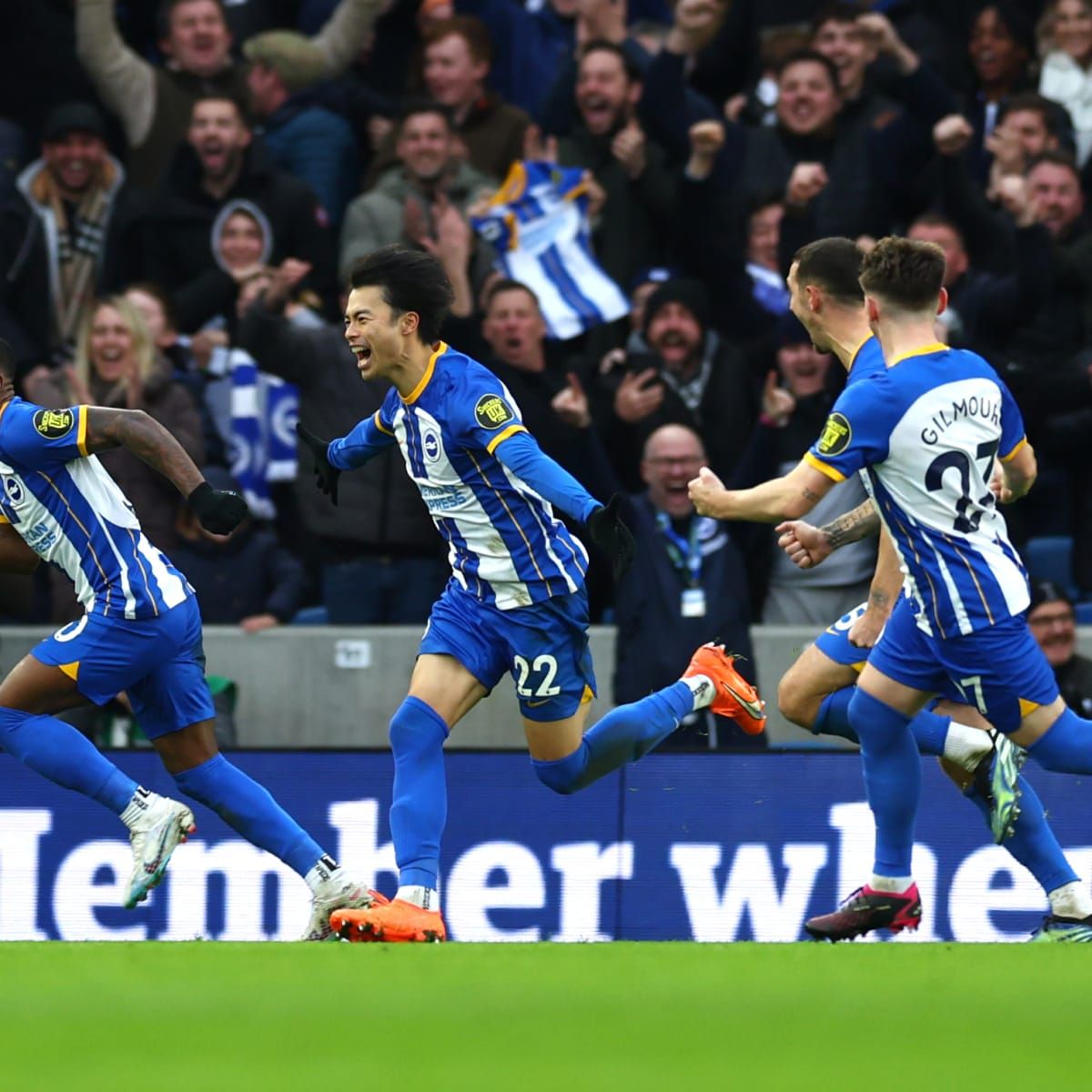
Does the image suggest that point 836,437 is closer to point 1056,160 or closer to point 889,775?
point 889,775

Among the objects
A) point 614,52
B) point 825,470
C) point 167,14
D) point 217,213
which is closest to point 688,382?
point 614,52

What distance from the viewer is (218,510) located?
23.0ft

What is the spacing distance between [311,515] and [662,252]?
2326 millimetres

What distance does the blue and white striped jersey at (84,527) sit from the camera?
7.43 meters

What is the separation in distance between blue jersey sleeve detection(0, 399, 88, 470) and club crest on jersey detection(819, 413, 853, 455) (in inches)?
95.4

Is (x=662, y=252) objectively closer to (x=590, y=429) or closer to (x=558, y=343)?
(x=558, y=343)

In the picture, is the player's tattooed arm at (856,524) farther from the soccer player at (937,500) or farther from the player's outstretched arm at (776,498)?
the player's outstretched arm at (776,498)

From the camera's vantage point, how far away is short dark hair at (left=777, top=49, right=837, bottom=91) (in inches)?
438

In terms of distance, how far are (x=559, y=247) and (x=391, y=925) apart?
5.03 meters

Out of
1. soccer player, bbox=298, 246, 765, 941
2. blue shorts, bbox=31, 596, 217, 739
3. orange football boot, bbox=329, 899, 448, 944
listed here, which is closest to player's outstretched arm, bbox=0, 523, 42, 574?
blue shorts, bbox=31, 596, 217, 739

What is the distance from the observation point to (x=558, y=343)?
11000mm

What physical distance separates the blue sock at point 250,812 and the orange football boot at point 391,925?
0.76 m

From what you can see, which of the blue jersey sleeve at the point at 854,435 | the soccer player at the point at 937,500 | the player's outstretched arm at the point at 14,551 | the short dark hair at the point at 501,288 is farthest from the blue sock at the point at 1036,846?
the short dark hair at the point at 501,288

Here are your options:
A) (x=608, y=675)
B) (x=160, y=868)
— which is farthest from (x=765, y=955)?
(x=608, y=675)
